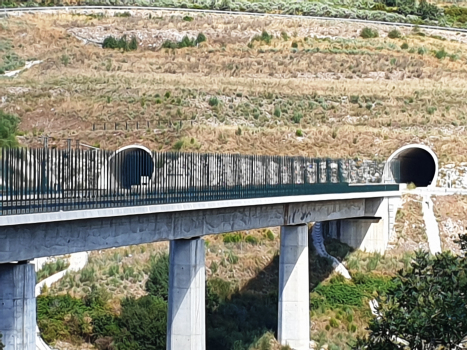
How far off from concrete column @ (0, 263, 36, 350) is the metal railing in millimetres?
1287

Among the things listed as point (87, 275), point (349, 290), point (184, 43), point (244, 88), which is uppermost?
point (184, 43)

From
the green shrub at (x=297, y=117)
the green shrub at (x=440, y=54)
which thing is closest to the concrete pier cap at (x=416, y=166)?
the green shrub at (x=297, y=117)

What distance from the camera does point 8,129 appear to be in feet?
198

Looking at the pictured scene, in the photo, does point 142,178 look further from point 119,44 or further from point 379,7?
point 379,7

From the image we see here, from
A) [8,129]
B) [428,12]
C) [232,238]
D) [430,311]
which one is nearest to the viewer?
[430,311]

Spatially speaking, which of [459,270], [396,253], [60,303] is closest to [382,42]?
[396,253]

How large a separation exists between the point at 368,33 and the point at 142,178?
59481 millimetres

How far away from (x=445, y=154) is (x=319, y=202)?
16528 mm

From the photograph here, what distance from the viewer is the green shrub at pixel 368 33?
87.3m

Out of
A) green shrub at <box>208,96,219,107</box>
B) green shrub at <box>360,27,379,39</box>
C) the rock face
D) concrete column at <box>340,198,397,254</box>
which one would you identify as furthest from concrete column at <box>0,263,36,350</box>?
green shrub at <box>360,27,379,39</box>

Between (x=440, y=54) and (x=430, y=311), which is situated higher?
(x=440, y=54)

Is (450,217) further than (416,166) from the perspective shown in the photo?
No

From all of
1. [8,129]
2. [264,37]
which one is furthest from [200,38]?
[8,129]

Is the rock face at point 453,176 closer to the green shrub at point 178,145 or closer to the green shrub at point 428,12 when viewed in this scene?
the green shrub at point 178,145
